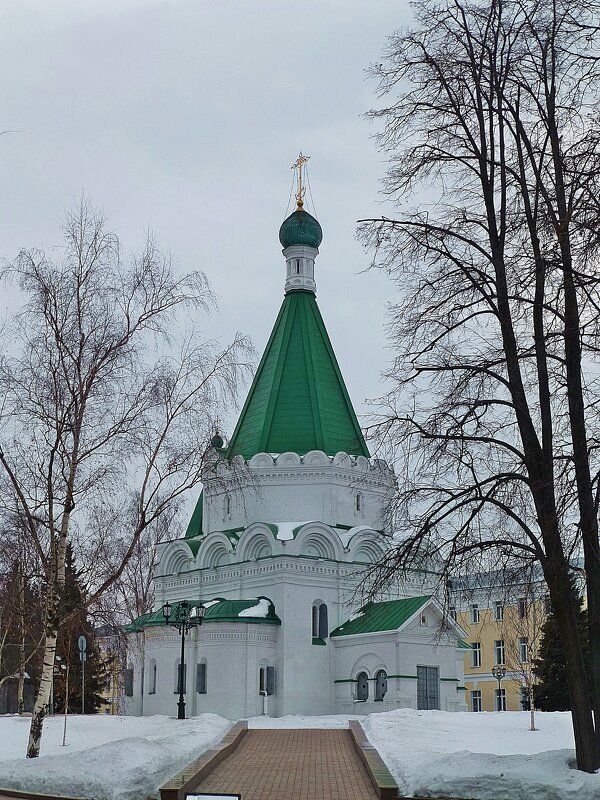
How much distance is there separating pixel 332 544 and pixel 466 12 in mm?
22975

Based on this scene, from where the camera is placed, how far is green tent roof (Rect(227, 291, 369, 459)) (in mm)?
35750

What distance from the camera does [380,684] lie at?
31188 mm

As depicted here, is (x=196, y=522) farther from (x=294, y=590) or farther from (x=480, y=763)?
(x=480, y=763)

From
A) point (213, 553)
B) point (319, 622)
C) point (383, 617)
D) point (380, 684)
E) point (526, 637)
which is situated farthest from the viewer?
point (213, 553)

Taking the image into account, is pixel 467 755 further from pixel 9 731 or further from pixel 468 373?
pixel 9 731

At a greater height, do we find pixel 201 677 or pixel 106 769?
pixel 201 677

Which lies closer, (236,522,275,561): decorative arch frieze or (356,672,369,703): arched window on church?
(356,672,369,703): arched window on church

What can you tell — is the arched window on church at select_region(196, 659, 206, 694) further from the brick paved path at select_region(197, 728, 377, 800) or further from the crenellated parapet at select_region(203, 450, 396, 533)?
the brick paved path at select_region(197, 728, 377, 800)

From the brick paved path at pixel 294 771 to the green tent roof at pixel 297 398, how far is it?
16.1 m

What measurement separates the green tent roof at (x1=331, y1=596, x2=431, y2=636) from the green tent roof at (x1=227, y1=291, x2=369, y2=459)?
5.48 meters

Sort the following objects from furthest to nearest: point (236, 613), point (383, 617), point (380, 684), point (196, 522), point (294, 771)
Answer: point (196, 522), point (383, 617), point (236, 613), point (380, 684), point (294, 771)

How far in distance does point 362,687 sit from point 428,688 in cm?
213

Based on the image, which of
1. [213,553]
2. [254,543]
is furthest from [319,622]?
[213,553]

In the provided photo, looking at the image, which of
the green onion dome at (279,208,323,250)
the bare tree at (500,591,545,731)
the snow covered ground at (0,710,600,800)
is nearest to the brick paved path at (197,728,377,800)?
the snow covered ground at (0,710,600,800)
